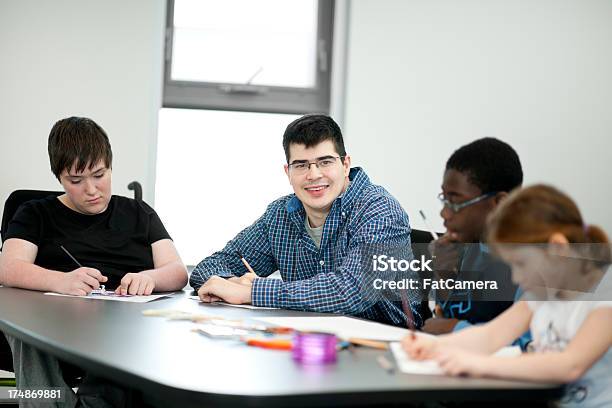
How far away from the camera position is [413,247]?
7.94 feet

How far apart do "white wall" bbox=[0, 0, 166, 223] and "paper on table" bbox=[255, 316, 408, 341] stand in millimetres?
2042

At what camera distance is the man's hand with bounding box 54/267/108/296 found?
2193mm

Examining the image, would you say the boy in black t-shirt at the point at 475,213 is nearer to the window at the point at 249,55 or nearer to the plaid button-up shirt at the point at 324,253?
the plaid button-up shirt at the point at 324,253

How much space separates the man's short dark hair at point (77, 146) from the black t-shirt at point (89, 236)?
0.15 meters

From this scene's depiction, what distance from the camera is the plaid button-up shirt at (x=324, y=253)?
81.1 inches

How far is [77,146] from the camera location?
8.12ft

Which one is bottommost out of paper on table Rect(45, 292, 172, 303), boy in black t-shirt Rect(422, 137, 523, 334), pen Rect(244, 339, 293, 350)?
paper on table Rect(45, 292, 172, 303)

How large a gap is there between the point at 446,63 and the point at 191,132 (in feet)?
4.21

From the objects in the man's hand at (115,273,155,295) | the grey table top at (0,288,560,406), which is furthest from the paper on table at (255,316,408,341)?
the man's hand at (115,273,155,295)

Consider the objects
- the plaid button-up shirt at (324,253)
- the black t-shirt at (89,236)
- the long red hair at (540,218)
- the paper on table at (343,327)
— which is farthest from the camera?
the black t-shirt at (89,236)

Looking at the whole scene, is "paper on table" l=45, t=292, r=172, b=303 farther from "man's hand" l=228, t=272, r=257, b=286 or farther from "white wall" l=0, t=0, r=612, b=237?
"white wall" l=0, t=0, r=612, b=237

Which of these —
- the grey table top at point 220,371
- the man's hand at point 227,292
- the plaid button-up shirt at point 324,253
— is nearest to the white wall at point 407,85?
the plaid button-up shirt at point 324,253

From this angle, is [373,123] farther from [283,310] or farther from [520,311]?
[520,311]

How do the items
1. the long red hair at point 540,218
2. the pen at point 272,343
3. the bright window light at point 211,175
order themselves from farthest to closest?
the bright window light at point 211,175 → the pen at point 272,343 → the long red hair at point 540,218
